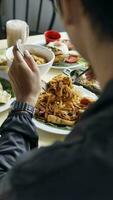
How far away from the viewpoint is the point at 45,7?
136 inches

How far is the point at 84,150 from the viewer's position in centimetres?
52

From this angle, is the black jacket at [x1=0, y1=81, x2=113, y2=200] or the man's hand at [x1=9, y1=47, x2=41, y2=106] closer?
the black jacket at [x1=0, y1=81, x2=113, y2=200]

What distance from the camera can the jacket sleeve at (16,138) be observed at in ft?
3.51

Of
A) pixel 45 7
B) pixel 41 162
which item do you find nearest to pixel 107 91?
pixel 41 162

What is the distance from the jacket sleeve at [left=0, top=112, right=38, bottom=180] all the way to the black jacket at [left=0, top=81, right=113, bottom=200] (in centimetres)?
47

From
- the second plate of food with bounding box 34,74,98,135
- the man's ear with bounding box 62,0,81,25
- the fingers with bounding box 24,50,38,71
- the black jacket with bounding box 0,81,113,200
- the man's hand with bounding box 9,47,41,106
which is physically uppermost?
the man's ear with bounding box 62,0,81,25

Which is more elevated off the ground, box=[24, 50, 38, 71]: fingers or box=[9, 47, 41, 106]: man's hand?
A: box=[24, 50, 38, 71]: fingers

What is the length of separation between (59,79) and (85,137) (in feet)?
2.98

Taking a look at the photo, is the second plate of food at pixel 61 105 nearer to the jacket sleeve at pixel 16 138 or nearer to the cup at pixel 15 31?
the jacket sleeve at pixel 16 138

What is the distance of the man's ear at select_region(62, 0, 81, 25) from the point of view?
0.57m

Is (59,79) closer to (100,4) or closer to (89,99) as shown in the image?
(89,99)

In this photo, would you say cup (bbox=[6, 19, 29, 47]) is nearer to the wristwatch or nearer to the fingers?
the fingers

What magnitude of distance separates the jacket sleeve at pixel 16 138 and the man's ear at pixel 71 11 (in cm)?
54

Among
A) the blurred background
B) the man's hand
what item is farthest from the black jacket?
the blurred background
